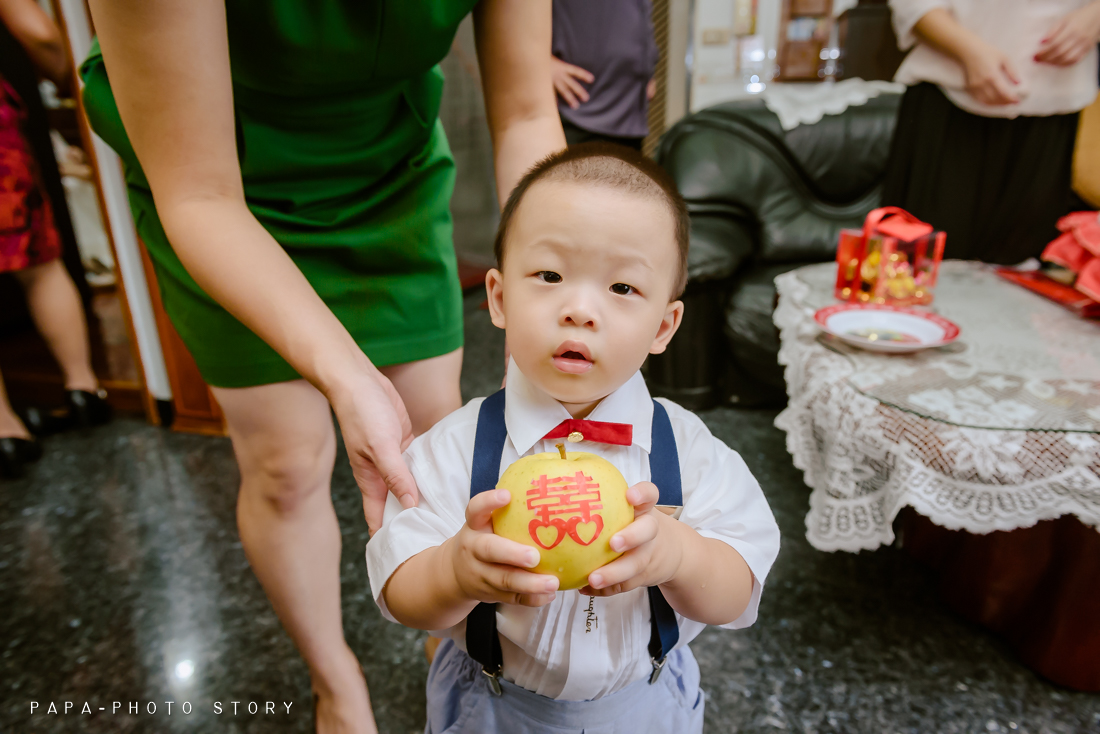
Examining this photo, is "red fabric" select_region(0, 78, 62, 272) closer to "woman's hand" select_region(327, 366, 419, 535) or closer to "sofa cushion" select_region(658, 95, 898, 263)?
"woman's hand" select_region(327, 366, 419, 535)

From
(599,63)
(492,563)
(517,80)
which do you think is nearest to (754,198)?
(599,63)

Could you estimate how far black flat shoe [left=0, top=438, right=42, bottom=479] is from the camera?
6.29ft

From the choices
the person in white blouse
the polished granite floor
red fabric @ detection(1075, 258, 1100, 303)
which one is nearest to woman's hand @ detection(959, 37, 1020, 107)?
the person in white blouse

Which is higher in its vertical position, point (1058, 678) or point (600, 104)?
point (600, 104)

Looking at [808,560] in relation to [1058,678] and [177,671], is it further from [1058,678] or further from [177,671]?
[177,671]

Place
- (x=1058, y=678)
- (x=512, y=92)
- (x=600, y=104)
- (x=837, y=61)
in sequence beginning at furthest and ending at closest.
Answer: (x=837, y=61) → (x=600, y=104) → (x=1058, y=678) → (x=512, y=92)

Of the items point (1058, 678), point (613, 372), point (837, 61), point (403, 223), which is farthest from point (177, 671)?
point (837, 61)

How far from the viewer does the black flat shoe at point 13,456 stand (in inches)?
75.4

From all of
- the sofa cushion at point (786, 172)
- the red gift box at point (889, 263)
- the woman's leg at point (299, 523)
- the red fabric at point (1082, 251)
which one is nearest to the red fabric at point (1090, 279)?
the red fabric at point (1082, 251)

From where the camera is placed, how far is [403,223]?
88cm

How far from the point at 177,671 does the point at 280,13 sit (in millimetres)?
1227

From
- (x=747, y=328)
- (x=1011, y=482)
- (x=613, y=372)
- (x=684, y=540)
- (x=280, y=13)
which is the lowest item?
(x=747, y=328)

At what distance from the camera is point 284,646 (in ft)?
4.24

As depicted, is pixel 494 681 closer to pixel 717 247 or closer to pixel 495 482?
pixel 495 482
